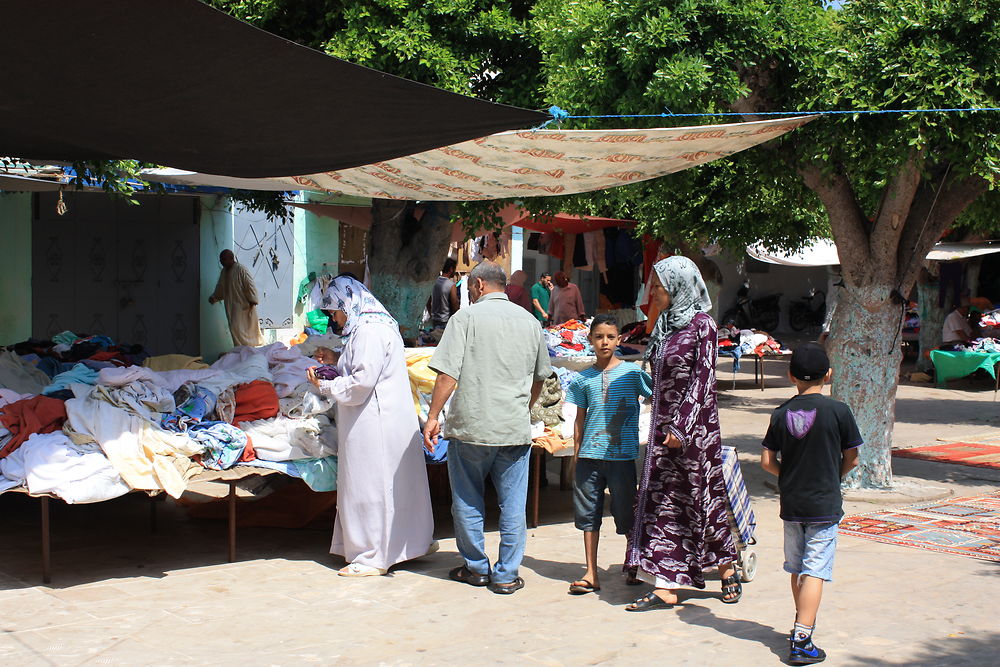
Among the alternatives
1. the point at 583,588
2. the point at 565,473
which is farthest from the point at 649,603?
the point at 565,473

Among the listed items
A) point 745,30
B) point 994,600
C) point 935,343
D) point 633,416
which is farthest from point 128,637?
point 935,343

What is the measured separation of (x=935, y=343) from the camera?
17547mm

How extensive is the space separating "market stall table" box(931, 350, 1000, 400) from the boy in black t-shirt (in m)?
11.9

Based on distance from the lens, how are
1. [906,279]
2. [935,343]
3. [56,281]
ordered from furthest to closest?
[935,343], [56,281], [906,279]

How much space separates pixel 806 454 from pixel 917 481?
4.68m

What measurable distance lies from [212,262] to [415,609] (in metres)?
11.9

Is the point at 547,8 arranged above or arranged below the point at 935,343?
above

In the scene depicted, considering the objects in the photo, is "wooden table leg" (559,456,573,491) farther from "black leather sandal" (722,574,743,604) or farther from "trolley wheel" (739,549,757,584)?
"black leather sandal" (722,574,743,604)

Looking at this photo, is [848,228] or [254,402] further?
[848,228]

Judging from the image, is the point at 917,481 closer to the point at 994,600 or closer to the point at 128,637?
the point at 994,600

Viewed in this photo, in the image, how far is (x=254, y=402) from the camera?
6562mm

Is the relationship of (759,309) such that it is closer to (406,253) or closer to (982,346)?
(982,346)

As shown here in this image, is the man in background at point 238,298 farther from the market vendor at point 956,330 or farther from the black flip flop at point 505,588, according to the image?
the market vendor at point 956,330

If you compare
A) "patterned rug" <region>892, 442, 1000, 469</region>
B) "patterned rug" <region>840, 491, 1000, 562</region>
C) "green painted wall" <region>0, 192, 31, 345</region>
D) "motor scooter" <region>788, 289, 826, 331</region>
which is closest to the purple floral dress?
"patterned rug" <region>840, 491, 1000, 562</region>
